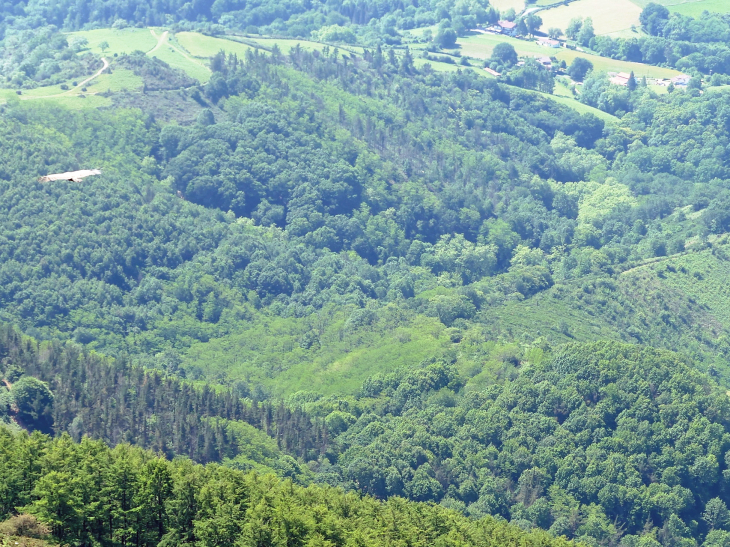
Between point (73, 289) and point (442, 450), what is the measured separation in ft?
191

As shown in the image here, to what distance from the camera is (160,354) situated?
166 metres

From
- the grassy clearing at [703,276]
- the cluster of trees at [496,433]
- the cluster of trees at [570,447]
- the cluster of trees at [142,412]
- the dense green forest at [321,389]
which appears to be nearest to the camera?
the dense green forest at [321,389]

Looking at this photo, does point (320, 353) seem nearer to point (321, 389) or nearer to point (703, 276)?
point (321, 389)

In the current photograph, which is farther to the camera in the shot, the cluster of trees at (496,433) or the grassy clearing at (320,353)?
the grassy clearing at (320,353)

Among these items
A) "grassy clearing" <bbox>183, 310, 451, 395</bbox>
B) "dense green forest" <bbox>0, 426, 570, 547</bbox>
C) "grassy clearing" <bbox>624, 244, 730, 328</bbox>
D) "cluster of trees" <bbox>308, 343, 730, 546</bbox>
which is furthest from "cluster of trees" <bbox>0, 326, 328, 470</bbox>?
"grassy clearing" <bbox>624, 244, 730, 328</bbox>

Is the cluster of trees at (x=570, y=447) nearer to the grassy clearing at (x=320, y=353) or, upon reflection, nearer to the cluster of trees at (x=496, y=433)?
the cluster of trees at (x=496, y=433)

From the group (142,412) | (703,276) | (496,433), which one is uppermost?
(142,412)

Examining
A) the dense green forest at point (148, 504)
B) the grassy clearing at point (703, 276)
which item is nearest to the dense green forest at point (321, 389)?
the dense green forest at point (148, 504)

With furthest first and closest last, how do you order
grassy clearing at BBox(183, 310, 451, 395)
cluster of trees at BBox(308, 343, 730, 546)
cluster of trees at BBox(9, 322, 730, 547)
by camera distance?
grassy clearing at BBox(183, 310, 451, 395) → cluster of trees at BBox(308, 343, 730, 546) → cluster of trees at BBox(9, 322, 730, 547)

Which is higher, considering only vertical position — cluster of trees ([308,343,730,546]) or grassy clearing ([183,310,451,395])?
cluster of trees ([308,343,730,546])

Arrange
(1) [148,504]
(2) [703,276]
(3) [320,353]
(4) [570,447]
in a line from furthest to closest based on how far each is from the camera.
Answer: (2) [703,276] → (3) [320,353] → (4) [570,447] → (1) [148,504]

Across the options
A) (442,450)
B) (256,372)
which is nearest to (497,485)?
(442,450)

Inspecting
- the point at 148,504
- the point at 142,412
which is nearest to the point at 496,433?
the point at 142,412

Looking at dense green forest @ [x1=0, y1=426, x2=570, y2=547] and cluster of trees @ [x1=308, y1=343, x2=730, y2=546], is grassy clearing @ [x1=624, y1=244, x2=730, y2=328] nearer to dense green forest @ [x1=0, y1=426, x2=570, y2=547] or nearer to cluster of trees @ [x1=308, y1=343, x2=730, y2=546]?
cluster of trees @ [x1=308, y1=343, x2=730, y2=546]
